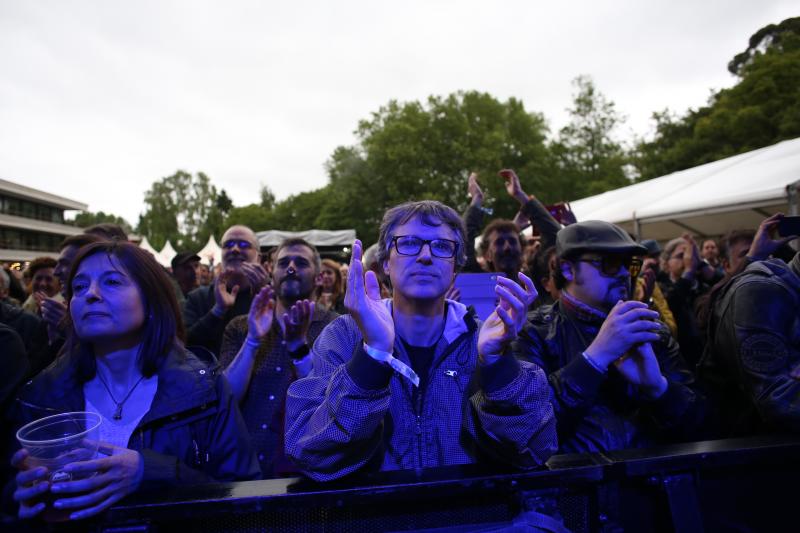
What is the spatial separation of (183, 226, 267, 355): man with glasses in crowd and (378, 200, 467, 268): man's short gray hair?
1.74m

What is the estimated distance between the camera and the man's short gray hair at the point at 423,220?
6.29 ft

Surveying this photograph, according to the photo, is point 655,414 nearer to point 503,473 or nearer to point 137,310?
point 503,473

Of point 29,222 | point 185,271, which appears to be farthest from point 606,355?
point 29,222

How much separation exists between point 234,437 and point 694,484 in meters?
1.43

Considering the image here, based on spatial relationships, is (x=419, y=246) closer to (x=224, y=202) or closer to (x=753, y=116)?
(x=753, y=116)

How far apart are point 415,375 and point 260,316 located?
1579 millimetres

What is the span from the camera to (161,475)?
4.89 ft

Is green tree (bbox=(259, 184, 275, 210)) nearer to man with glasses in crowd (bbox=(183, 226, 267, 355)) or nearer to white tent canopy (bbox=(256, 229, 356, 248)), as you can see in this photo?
white tent canopy (bbox=(256, 229, 356, 248))

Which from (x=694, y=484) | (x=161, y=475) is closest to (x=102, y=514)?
(x=161, y=475)

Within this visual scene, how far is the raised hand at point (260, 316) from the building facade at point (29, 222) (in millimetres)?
59078

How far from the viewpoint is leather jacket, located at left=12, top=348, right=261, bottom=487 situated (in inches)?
67.4

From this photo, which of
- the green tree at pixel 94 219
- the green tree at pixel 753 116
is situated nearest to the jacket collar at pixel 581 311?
the green tree at pixel 753 116

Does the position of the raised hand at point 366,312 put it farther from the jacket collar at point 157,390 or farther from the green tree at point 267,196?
the green tree at point 267,196

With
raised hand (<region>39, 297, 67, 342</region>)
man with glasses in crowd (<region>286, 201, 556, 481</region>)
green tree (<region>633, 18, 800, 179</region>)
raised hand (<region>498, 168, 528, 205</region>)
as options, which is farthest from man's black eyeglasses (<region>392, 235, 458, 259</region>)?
green tree (<region>633, 18, 800, 179</region>)
